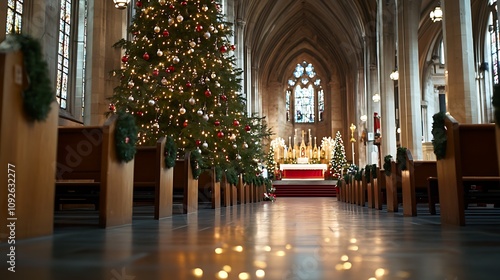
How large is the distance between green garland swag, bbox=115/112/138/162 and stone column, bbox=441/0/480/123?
26.4 ft

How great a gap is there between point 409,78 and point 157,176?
11.8 m

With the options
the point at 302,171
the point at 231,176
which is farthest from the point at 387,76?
the point at 302,171

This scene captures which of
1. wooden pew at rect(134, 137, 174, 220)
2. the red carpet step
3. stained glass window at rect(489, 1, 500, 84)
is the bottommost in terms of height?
the red carpet step

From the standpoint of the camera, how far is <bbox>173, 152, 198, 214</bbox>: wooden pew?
275 inches

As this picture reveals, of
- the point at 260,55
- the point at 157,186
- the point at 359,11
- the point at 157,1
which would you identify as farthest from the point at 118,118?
the point at 260,55

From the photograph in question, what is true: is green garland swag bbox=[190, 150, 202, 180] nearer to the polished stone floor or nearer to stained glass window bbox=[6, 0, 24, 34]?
the polished stone floor

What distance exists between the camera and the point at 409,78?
15.4 meters

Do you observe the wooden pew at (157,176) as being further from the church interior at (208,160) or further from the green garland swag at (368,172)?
the green garland swag at (368,172)

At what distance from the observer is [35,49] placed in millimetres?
2822

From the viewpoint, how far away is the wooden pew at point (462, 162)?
172 inches

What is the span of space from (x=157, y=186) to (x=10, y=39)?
3.11 meters

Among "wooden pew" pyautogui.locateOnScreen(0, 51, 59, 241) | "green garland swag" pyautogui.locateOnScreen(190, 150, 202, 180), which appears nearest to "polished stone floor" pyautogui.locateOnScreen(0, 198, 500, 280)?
"wooden pew" pyautogui.locateOnScreen(0, 51, 59, 241)

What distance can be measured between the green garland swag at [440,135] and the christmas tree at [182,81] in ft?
17.6

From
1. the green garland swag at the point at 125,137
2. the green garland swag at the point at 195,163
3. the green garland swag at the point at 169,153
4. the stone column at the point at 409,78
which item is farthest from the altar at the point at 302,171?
the green garland swag at the point at 125,137
